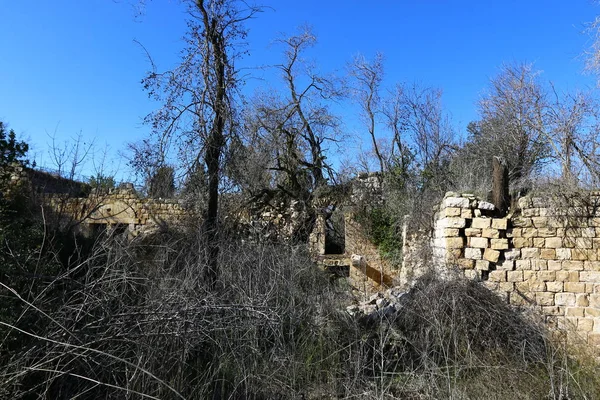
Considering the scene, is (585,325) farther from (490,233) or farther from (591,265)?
(490,233)

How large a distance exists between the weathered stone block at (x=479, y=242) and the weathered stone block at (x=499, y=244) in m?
0.11

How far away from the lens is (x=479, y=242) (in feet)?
23.6

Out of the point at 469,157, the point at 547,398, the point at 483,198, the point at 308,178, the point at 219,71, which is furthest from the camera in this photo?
the point at 469,157

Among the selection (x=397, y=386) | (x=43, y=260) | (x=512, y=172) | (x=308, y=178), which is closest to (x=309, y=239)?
(x=308, y=178)

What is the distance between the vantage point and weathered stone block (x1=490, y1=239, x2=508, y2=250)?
7.12 m

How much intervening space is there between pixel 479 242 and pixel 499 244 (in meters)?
0.30

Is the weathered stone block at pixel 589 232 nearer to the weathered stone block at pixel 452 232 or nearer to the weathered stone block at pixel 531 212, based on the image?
the weathered stone block at pixel 531 212

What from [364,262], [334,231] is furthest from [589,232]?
[334,231]

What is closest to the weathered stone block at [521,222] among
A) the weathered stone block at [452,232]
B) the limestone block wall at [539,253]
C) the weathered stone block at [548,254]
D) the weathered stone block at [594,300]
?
the limestone block wall at [539,253]

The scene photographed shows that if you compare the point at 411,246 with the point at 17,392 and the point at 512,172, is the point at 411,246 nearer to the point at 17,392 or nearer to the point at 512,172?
the point at 512,172

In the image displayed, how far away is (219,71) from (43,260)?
11.8 feet

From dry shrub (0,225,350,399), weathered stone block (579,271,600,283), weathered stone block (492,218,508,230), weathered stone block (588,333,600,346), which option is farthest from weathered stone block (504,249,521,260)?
dry shrub (0,225,350,399)

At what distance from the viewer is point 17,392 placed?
2947 millimetres

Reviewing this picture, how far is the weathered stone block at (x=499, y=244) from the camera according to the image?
712 cm
